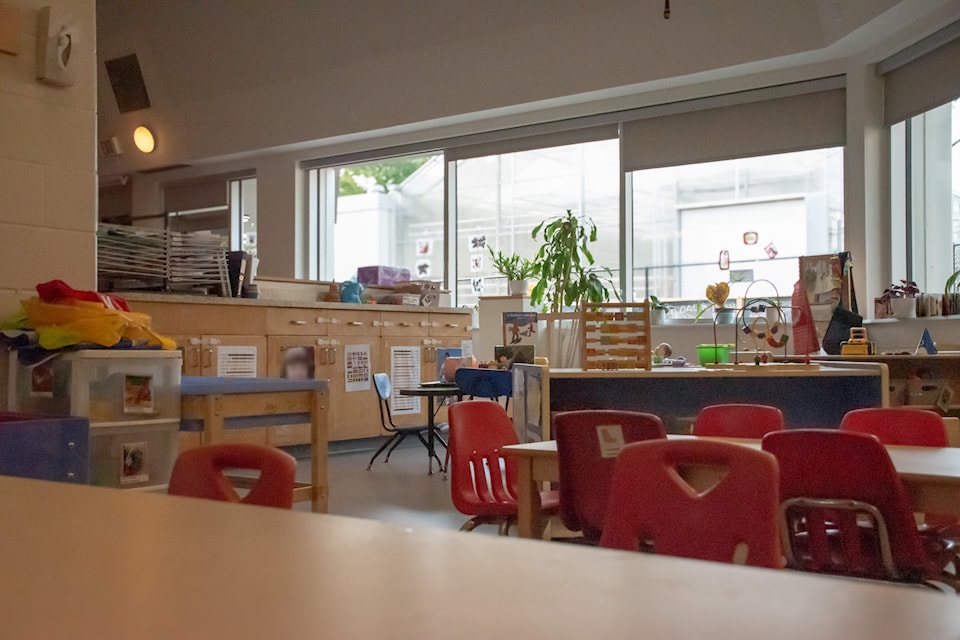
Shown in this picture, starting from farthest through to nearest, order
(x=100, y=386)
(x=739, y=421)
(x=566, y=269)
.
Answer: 1. (x=566, y=269)
2. (x=739, y=421)
3. (x=100, y=386)

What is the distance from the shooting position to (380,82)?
852 centimetres

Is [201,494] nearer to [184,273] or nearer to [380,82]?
[184,273]

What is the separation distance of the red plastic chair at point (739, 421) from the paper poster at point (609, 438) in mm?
741

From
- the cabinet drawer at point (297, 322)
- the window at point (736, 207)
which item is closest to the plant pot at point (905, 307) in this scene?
the window at point (736, 207)

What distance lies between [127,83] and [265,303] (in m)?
4.89

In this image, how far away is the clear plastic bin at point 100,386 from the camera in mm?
2770

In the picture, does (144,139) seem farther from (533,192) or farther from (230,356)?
(230,356)

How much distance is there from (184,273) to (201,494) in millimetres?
3655

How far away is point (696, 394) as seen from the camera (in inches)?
176

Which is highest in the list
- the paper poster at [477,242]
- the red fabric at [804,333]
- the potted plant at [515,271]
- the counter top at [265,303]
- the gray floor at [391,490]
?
the paper poster at [477,242]

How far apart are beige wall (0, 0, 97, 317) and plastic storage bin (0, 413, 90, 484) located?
79 centimetres

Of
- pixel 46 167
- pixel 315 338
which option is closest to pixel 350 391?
pixel 315 338

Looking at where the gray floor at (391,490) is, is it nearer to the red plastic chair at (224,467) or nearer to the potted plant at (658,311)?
the red plastic chair at (224,467)

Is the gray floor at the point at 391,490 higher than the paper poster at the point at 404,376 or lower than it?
lower
